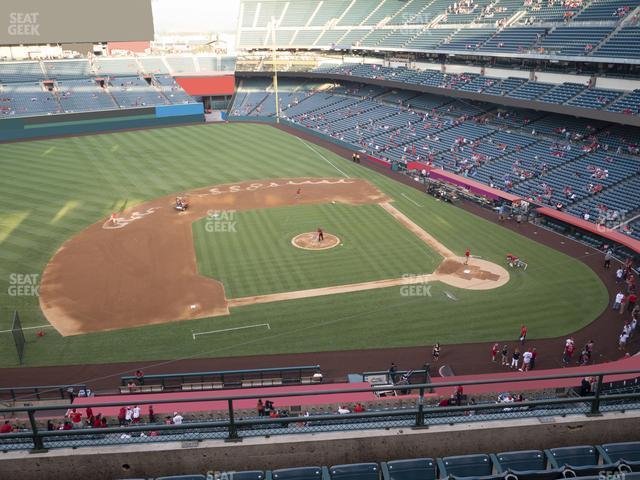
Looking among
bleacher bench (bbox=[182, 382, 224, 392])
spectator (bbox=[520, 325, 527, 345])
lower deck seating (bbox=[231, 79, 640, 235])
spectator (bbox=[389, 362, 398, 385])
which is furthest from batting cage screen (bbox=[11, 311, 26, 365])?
lower deck seating (bbox=[231, 79, 640, 235])

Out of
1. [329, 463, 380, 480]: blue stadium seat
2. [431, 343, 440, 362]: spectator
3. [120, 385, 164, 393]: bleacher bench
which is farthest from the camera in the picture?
[431, 343, 440, 362]: spectator

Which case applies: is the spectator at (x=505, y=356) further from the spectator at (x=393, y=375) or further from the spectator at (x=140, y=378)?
the spectator at (x=140, y=378)

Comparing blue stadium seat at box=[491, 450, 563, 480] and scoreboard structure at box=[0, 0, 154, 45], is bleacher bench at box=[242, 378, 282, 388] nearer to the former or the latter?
blue stadium seat at box=[491, 450, 563, 480]

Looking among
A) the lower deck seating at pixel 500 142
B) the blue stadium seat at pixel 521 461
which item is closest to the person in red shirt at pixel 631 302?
the lower deck seating at pixel 500 142

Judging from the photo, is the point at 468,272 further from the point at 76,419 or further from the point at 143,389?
the point at 76,419

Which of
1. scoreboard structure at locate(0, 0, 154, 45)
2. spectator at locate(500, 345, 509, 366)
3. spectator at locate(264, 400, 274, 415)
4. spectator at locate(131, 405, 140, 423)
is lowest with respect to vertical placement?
spectator at locate(500, 345, 509, 366)

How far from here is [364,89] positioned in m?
79.8

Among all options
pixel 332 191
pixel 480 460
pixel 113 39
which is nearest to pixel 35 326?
pixel 113 39

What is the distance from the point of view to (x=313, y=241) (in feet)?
111

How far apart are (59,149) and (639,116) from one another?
5829cm

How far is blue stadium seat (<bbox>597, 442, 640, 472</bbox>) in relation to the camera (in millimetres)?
8016

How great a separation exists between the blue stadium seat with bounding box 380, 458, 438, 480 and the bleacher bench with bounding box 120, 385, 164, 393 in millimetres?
14133

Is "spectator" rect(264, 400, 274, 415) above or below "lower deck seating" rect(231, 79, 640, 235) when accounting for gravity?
below

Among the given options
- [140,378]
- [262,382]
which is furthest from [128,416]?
[262,382]
